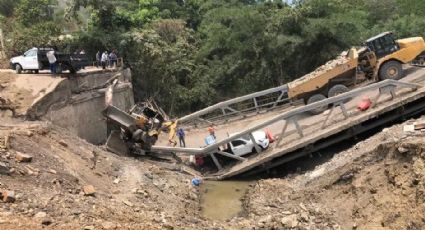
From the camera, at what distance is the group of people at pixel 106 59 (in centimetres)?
3020

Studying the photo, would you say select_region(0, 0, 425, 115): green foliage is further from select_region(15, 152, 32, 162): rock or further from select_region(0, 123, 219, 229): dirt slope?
select_region(15, 152, 32, 162): rock

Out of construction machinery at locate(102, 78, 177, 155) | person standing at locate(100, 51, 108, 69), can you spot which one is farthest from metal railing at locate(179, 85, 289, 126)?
person standing at locate(100, 51, 108, 69)

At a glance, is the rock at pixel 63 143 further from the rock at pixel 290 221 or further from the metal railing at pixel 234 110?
the metal railing at pixel 234 110

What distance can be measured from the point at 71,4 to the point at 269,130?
53.9ft

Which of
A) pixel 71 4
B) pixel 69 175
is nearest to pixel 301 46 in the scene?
pixel 71 4

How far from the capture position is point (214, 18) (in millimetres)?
40000

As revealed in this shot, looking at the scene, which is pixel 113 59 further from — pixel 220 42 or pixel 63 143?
pixel 63 143

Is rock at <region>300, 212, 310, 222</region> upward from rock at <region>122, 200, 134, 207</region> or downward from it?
downward

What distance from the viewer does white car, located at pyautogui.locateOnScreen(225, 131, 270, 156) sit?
2267 cm

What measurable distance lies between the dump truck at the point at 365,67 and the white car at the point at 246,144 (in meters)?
3.19

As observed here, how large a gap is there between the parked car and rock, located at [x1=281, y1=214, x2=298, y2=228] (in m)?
12.9

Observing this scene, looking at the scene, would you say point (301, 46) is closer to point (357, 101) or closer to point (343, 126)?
point (357, 101)

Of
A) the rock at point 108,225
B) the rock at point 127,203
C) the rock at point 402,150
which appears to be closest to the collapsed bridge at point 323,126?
the rock at point 402,150

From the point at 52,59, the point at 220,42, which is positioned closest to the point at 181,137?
the point at 52,59
